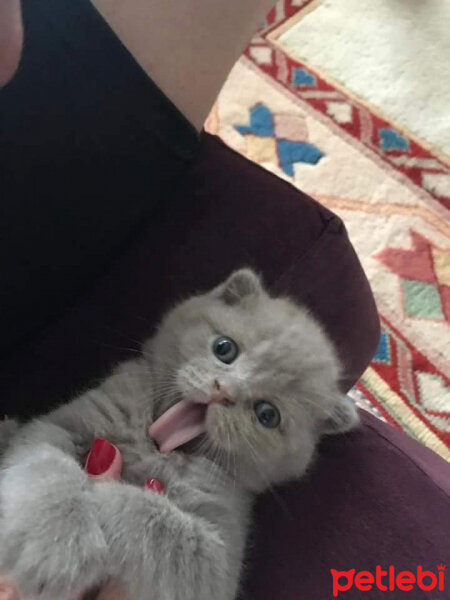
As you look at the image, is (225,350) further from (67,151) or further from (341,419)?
(67,151)

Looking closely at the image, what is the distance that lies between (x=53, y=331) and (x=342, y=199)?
995 millimetres

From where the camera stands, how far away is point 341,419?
893 millimetres

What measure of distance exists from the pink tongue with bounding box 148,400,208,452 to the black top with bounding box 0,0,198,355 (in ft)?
0.95

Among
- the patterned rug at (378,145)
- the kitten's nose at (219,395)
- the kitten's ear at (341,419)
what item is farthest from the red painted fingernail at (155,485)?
the patterned rug at (378,145)

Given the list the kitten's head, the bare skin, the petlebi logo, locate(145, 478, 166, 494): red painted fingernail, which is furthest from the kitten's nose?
the bare skin

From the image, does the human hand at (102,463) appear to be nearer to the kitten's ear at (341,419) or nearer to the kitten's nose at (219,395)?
the kitten's nose at (219,395)

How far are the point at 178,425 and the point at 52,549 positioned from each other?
0.21m

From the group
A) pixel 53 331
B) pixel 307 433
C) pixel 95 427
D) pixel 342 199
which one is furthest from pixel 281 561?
pixel 342 199

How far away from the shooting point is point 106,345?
3.25ft

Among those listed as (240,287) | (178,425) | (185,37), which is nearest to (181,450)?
(178,425)

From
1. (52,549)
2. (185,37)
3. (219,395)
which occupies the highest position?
(185,37)

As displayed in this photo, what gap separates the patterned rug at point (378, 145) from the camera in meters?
1.52

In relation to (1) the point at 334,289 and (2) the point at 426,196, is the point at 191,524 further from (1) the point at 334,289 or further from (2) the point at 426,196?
(2) the point at 426,196

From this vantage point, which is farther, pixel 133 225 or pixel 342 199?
pixel 342 199
